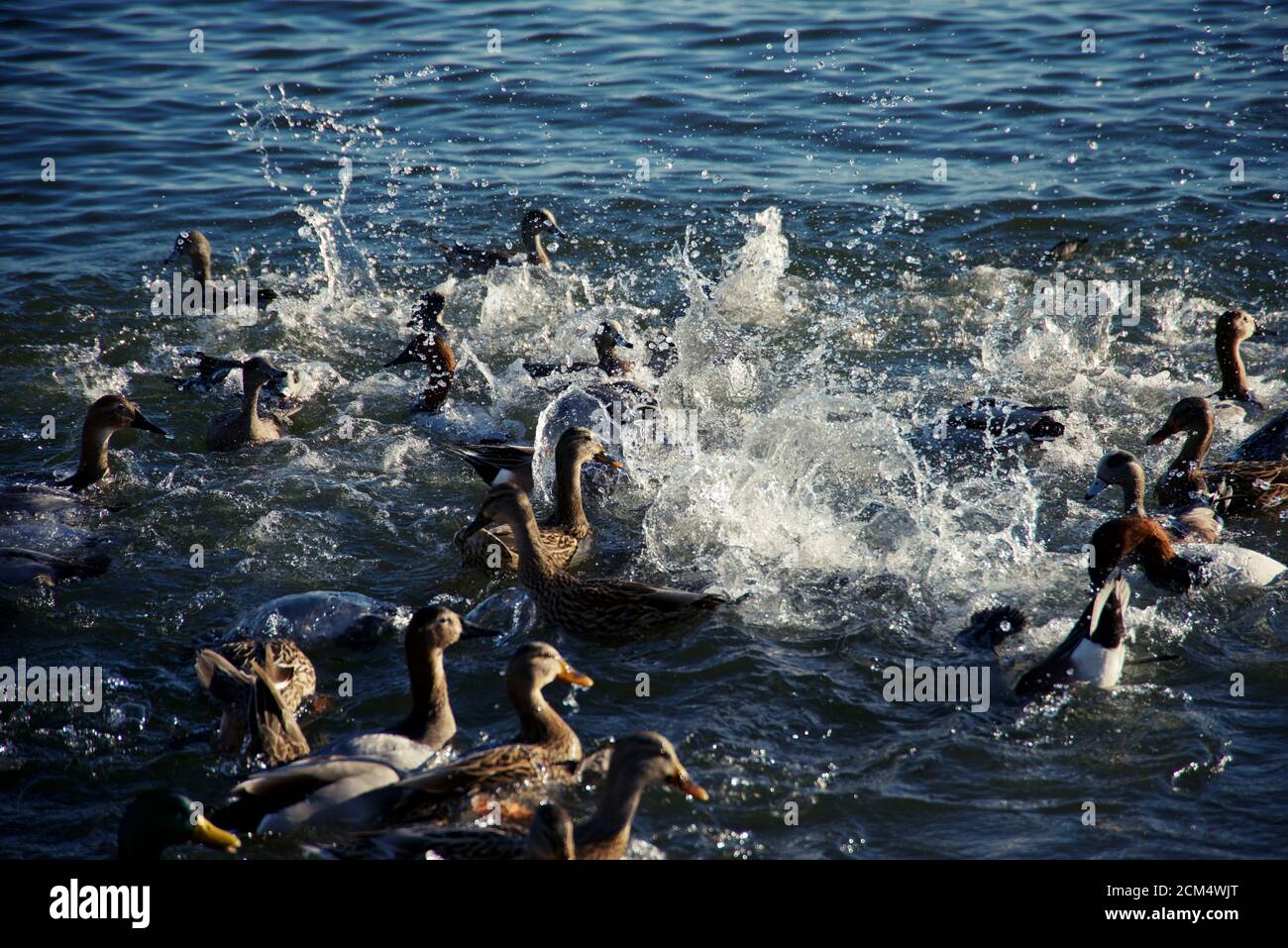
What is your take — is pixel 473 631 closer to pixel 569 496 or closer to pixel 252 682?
pixel 252 682

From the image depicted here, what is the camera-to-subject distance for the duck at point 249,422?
28.2ft

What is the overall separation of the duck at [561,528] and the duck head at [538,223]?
15.3 ft

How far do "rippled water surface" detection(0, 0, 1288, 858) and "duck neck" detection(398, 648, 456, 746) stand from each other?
0.67 ft

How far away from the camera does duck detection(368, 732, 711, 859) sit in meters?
4.39

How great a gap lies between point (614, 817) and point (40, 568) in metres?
3.91

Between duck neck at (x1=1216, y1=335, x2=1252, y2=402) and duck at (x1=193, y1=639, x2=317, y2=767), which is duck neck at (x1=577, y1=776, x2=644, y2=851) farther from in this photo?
duck neck at (x1=1216, y1=335, x2=1252, y2=402)

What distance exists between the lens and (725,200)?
43.3 ft

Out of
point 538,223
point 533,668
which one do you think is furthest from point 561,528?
point 538,223

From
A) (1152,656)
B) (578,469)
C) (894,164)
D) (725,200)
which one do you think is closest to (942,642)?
(1152,656)

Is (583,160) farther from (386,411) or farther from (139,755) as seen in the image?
(139,755)

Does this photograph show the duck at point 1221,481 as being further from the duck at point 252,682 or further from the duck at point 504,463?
the duck at point 252,682

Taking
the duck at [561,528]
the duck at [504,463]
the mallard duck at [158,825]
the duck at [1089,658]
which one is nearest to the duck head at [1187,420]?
the duck at [1089,658]

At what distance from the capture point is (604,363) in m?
9.48
